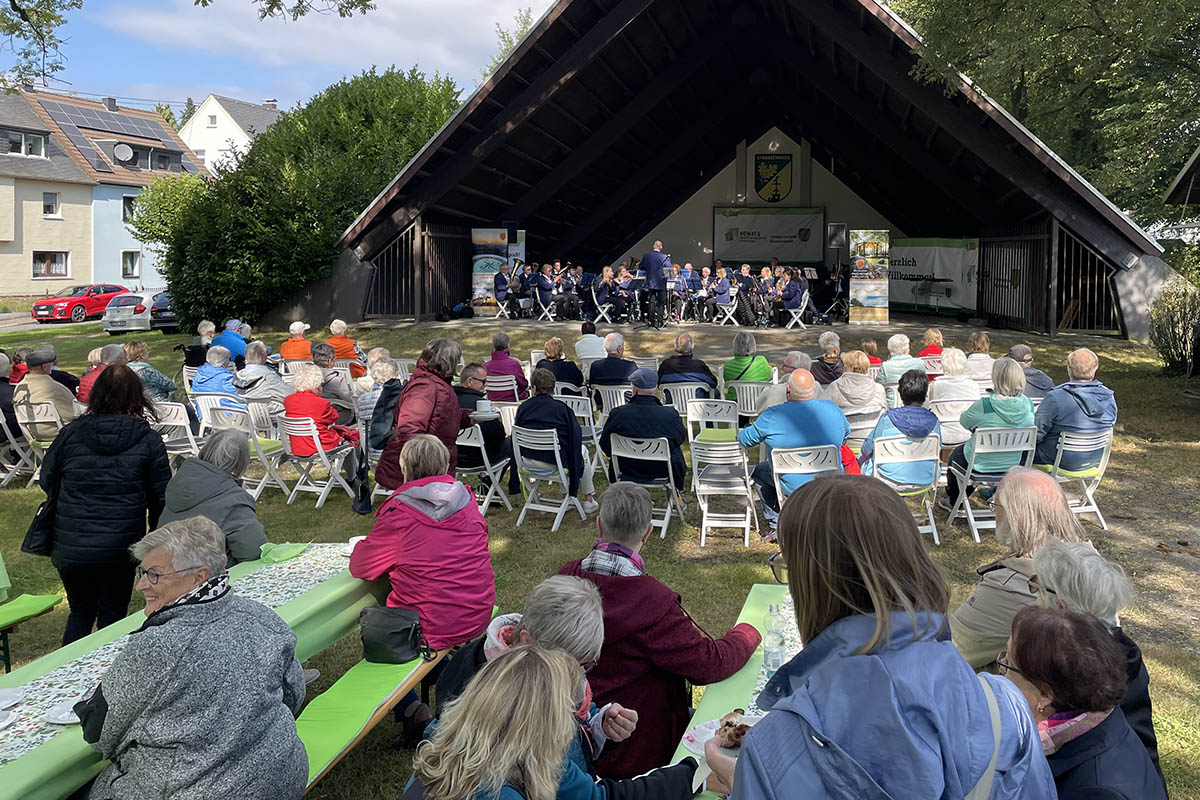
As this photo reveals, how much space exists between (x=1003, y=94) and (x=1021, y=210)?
5501 mm

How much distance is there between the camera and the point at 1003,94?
19.8 metres

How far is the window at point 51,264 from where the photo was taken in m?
34.1

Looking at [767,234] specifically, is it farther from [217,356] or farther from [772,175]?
[217,356]

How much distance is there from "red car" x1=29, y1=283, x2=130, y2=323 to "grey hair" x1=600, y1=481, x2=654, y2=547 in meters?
28.0

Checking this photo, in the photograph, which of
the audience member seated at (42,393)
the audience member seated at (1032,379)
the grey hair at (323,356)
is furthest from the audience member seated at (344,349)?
the audience member seated at (1032,379)

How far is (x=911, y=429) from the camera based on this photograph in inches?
229

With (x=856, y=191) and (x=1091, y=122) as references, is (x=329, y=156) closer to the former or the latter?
(x=856, y=191)

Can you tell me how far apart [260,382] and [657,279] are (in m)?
9.94

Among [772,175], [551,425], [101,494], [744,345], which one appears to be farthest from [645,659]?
[772,175]

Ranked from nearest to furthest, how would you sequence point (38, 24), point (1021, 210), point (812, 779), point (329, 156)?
1. point (812, 779)
2. point (38, 24)
3. point (1021, 210)
4. point (329, 156)

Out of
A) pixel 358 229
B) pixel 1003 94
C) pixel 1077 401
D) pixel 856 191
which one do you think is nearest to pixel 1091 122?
pixel 1003 94

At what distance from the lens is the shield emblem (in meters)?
24.9

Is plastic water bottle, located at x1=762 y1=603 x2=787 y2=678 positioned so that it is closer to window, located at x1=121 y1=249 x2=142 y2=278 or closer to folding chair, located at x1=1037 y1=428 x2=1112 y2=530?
folding chair, located at x1=1037 y1=428 x2=1112 y2=530

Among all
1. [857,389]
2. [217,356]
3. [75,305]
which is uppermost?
[75,305]
